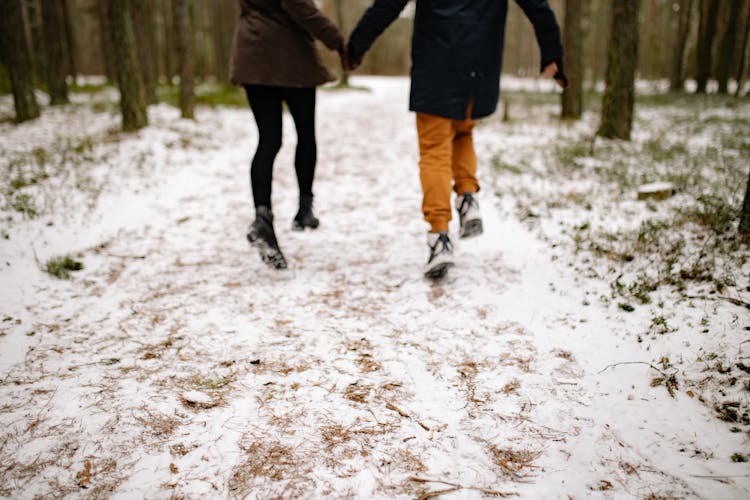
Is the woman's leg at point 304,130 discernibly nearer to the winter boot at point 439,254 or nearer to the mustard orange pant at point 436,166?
the mustard orange pant at point 436,166

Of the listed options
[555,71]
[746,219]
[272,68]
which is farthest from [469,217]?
[746,219]

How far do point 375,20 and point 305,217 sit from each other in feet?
5.73

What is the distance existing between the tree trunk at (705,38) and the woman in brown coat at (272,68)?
16.6 m

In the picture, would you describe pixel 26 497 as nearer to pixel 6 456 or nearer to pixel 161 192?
pixel 6 456

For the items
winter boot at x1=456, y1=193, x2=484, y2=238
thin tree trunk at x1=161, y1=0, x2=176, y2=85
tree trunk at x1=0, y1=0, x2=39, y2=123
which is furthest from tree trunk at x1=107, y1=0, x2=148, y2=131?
thin tree trunk at x1=161, y1=0, x2=176, y2=85

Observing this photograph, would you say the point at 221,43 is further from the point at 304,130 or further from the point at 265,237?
the point at 265,237

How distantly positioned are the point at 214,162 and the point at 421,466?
20.1ft

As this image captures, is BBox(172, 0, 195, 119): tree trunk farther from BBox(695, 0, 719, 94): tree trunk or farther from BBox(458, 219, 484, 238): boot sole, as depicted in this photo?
BBox(695, 0, 719, 94): tree trunk

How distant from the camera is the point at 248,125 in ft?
32.7

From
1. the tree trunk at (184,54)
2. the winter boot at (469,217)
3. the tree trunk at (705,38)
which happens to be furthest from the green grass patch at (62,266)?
the tree trunk at (705,38)

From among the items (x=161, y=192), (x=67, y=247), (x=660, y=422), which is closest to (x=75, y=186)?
(x=161, y=192)

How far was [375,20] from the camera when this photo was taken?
299 cm

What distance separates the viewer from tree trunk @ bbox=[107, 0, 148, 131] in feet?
23.2

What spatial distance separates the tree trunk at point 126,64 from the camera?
7062mm
